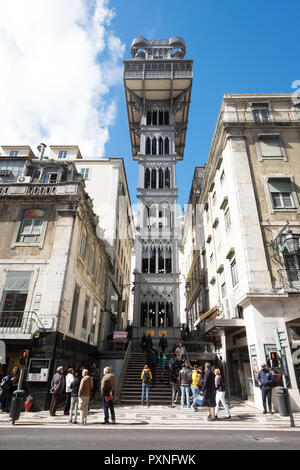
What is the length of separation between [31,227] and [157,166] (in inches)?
887

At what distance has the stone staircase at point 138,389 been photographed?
1327 centimetres

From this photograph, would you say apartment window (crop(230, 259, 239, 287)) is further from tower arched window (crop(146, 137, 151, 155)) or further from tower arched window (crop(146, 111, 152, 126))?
tower arched window (crop(146, 111, 152, 126))

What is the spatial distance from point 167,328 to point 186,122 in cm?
3371

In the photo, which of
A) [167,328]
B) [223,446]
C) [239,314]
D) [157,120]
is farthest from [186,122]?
[223,446]

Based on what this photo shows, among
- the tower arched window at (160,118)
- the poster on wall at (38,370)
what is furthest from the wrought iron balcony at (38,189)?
the tower arched window at (160,118)

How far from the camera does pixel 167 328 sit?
83.6ft

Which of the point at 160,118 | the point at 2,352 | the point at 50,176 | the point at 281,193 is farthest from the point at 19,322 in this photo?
the point at 160,118

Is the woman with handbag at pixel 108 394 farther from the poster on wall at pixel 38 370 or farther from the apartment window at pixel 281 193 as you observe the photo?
the apartment window at pixel 281 193

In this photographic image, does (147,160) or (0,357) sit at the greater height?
(147,160)

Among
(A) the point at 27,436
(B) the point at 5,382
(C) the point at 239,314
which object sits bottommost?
(A) the point at 27,436

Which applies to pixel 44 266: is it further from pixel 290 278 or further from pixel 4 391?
pixel 290 278

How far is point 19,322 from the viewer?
13.0 meters
